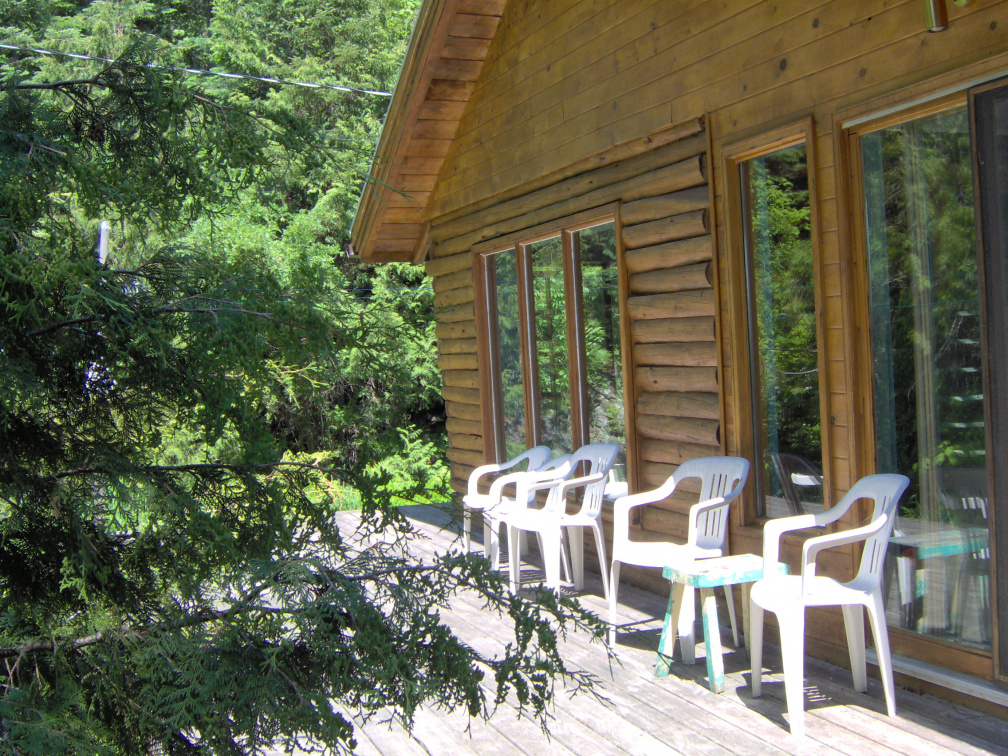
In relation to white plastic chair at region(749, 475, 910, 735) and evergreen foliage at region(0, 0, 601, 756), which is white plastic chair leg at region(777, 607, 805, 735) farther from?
evergreen foliage at region(0, 0, 601, 756)

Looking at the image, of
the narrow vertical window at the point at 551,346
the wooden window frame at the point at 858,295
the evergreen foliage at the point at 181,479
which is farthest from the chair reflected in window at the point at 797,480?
the evergreen foliage at the point at 181,479

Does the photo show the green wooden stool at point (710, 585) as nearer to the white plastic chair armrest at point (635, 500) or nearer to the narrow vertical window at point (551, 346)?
the white plastic chair armrest at point (635, 500)

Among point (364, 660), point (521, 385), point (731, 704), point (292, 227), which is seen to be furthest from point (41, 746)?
point (292, 227)

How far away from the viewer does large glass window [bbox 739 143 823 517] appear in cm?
384

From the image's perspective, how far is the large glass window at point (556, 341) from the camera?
5449mm

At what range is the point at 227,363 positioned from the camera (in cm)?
164

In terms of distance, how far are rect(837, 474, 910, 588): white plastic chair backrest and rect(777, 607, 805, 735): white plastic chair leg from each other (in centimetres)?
32

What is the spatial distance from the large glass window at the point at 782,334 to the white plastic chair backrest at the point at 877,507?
0.43 m

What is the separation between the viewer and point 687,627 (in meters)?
3.72

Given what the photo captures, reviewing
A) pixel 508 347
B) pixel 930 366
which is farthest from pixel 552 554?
pixel 508 347

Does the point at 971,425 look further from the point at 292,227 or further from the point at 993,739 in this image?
the point at 292,227

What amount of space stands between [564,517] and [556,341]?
154 centimetres

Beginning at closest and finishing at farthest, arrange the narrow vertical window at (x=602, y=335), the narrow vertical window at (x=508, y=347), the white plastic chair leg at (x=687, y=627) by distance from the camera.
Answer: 1. the white plastic chair leg at (x=687, y=627)
2. the narrow vertical window at (x=602, y=335)
3. the narrow vertical window at (x=508, y=347)

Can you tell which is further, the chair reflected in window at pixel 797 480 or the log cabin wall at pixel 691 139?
the chair reflected in window at pixel 797 480
